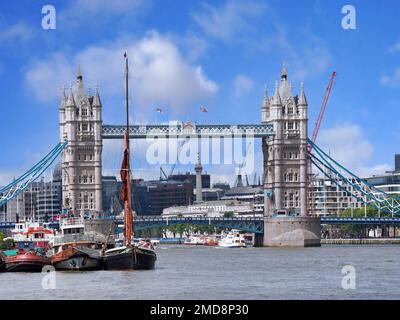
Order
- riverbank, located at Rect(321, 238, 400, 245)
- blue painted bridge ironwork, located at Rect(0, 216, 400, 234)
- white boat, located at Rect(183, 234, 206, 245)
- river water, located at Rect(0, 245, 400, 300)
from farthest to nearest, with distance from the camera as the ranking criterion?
white boat, located at Rect(183, 234, 206, 245) < riverbank, located at Rect(321, 238, 400, 245) < blue painted bridge ironwork, located at Rect(0, 216, 400, 234) < river water, located at Rect(0, 245, 400, 300)

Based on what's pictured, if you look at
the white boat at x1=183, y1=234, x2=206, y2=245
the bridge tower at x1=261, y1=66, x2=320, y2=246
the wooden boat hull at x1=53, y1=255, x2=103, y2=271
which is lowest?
the white boat at x1=183, y1=234, x2=206, y2=245

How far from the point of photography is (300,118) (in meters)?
133

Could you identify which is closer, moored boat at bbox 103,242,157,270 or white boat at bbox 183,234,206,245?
moored boat at bbox 103,242,157,270

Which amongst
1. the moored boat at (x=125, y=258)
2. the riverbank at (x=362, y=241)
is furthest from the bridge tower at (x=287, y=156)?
the moored boat at (x=125, y=258)

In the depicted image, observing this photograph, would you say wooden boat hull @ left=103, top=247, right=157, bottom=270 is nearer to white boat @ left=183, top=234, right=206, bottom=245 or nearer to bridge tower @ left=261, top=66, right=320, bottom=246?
bridge tower @ left=261, top=66, right=320, bottom=246

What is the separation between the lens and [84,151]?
130 m

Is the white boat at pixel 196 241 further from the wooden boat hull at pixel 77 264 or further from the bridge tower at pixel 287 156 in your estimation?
the wooden boat hull at pixel 77 264

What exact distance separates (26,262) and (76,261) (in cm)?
243

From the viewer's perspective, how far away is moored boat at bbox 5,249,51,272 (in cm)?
5594

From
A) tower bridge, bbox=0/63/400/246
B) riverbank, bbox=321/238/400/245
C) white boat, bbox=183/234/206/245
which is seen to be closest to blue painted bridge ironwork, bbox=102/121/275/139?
tower bridge, bbox=0/63/400/246

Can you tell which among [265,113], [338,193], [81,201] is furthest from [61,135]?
[338,193]

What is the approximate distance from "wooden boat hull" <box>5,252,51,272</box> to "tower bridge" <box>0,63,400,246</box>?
66214mm

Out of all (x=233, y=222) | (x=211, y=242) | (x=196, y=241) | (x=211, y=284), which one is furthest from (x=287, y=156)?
(x=211, y=284)

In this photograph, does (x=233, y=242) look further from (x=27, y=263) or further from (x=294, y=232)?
(x=27, y=263)
